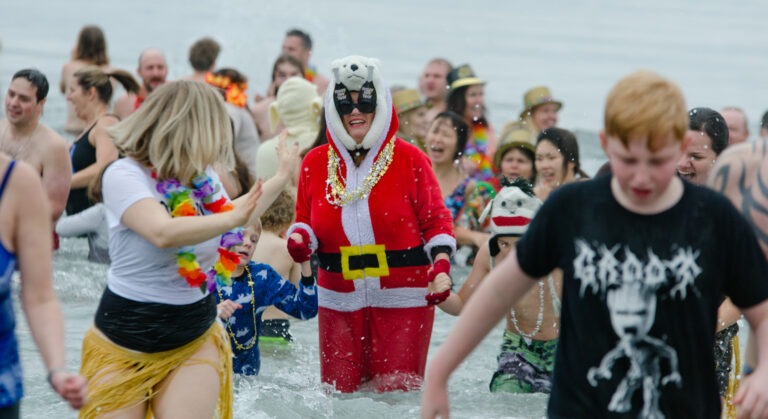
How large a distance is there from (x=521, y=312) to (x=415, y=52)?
2827 centimetres

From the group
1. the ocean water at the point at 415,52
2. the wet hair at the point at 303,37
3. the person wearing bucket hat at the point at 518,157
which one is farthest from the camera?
the wet hair at the point at 303,37

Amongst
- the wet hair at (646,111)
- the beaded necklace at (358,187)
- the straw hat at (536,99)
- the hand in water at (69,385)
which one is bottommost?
the hand in water at (69,385)

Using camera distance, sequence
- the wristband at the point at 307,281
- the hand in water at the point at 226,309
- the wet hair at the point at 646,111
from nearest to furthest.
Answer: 1. the wet hair at the point at 646,111
2. the hand in water at the point at 226,309
3. the wristband at the point at 307,281

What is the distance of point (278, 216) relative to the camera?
24.7ft

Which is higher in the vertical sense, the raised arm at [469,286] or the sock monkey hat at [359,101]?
the sock monkey hat at [359,101]

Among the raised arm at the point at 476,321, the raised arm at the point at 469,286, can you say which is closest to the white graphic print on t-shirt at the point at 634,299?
the raised arm at the point at 476,321

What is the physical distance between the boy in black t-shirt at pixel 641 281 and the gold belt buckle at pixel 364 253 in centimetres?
292

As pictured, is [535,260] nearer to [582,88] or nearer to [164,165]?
[164,165]

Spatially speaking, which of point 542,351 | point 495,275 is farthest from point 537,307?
point 495,275

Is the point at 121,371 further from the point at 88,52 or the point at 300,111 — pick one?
the point at 88,52

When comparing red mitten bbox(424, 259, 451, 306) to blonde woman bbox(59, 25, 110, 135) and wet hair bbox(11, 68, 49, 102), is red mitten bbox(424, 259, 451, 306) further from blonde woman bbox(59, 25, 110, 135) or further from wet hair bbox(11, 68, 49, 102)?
blonde woman bbox(59, 25, 110, 135)

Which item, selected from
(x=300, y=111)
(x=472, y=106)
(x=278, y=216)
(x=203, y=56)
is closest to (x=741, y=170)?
(x=278, y=216)

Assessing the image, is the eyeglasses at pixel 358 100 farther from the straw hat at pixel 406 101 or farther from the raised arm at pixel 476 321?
the straw hat at pixel 406 101

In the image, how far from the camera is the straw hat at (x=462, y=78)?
12539mm
